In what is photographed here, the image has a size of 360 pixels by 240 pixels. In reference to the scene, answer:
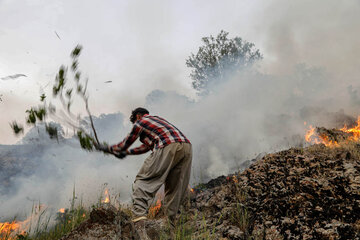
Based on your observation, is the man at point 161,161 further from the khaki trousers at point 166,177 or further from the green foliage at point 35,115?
the green foliage at point 35,115

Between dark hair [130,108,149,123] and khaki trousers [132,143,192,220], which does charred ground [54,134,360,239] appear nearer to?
khaki trousers [132,143,192,220]

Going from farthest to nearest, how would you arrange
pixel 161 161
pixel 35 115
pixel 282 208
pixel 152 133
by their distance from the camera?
pixel 152 133
pixel 161 161
pixel 282 208
pixel 35 115

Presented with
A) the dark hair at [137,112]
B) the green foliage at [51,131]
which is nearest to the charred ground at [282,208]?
the green foliage at [51,131]

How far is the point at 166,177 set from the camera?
316 cm

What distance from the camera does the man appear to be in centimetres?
298

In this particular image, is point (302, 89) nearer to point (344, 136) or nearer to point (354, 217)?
point (344, 136)

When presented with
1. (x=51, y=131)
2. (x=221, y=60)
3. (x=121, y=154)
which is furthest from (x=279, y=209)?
(x=221, y=60)

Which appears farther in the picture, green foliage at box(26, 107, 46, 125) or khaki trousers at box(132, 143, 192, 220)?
khaki trousers at box(132, 143, 192, 220)

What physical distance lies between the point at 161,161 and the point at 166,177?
0.29m

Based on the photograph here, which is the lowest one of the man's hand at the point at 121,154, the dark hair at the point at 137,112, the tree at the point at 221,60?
the man's hand at the point at 121,154

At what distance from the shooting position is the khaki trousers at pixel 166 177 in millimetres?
2844

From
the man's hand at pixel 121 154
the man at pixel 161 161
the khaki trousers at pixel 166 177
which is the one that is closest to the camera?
the khaki trousers at pixel 166 177

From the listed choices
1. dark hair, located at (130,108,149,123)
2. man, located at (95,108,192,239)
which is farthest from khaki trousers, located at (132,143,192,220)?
dark hair, located at (130,108,149,123)

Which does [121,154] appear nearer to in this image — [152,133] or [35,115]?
[152,133]
